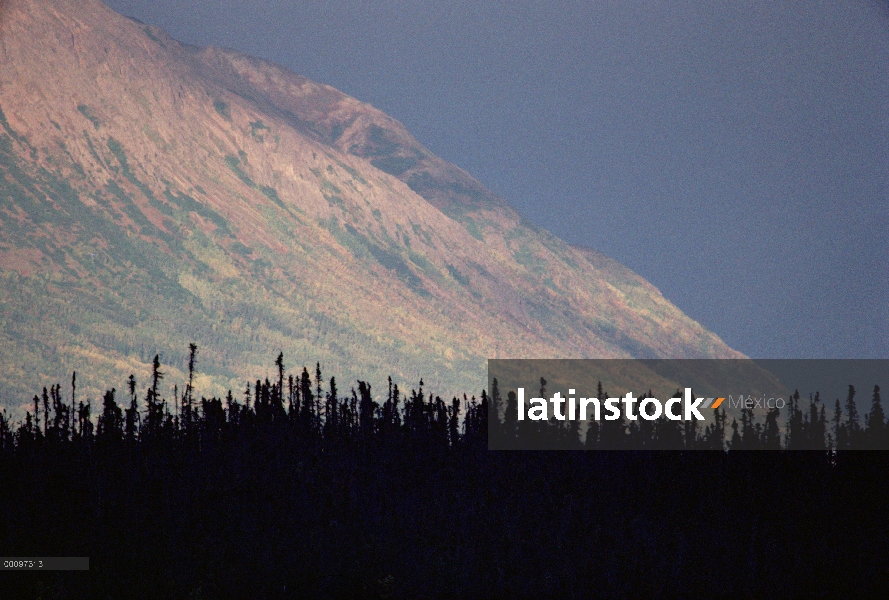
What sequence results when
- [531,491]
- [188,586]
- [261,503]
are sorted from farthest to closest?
[531,491]
[261,503]
[188,586]

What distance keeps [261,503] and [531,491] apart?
113 ft

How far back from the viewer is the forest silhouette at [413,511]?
382 ft

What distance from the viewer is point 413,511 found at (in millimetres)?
133875

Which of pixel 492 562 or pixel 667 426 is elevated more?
pixel 667 426

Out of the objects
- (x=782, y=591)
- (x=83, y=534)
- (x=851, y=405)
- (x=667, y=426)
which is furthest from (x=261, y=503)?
(x=851, y=405)

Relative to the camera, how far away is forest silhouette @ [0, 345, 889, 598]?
11631 cm

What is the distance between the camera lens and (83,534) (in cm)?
11912

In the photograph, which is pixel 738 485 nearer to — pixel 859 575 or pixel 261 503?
pixel 859 575

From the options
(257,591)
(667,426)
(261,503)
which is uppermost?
(667,426)

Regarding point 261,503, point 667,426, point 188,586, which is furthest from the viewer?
point 667,426

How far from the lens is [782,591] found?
117 metres

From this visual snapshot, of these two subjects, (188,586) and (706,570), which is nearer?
(188,586)

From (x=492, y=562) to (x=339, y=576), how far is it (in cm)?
1789

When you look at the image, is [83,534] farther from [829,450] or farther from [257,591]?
[829,450]
